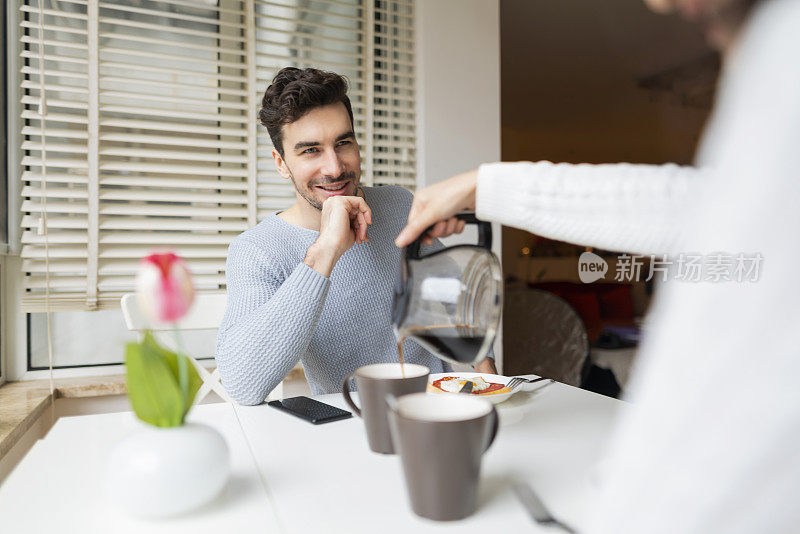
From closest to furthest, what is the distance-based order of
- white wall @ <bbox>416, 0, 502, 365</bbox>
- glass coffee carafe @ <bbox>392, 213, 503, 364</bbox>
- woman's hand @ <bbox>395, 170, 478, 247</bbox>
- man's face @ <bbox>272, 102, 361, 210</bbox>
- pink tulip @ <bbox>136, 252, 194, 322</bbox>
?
pink tulip @ <bbox>136, 252, 194, 322</bbox> < glass coffee carafe @ <bbox>392, 213, 503, 364</bbox> < woman's hand @ <bbox>395, 170, 478, 247</bbox> < man's face @ <bbox>272, 102, 361, 210</bbox> < white wall @ <bbox>416, 0, 502, 365</bbox>

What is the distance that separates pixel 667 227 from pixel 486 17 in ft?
6.42

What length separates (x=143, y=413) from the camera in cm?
56

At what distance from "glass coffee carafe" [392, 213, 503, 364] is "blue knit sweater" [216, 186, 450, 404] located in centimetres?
43

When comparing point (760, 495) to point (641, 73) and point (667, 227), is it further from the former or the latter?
point (641, 73)

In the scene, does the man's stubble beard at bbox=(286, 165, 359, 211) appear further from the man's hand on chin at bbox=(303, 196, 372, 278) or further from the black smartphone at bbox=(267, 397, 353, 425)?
the black smartphone at bbox=(267, 397, 353, 425)

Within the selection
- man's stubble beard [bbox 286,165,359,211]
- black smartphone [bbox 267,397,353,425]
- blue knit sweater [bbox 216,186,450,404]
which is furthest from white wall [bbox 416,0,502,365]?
black smartphone [bbox 267,397,353,425]

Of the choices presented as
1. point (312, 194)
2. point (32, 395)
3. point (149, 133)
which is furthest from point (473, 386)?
point (149, 133)

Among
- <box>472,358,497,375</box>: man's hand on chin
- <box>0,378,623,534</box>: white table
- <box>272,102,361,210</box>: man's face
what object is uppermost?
<box>272,102,361,210</box>: man's face

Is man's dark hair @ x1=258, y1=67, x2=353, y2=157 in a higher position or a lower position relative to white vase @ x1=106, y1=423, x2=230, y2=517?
higher

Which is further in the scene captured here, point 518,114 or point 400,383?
point 518,114

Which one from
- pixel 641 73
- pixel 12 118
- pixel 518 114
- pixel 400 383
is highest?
pixel 641 73

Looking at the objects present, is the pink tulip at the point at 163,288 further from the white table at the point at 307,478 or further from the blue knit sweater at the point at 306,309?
the blue knit sweater at the point at 306,309

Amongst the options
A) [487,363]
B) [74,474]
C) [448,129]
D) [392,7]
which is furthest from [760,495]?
[392,7]

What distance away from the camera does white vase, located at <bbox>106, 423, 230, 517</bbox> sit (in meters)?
0.54
